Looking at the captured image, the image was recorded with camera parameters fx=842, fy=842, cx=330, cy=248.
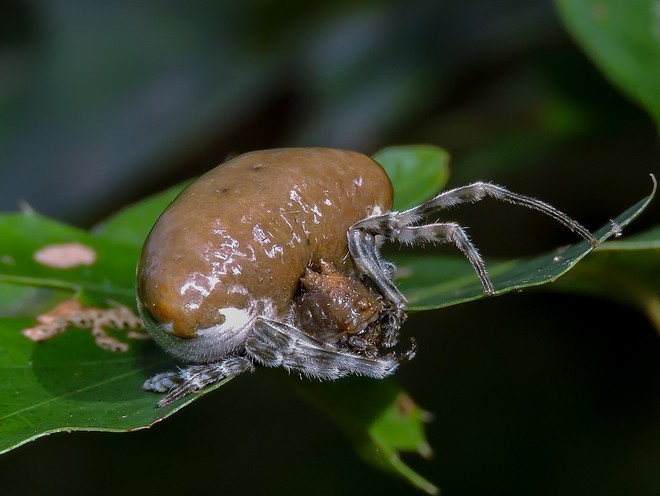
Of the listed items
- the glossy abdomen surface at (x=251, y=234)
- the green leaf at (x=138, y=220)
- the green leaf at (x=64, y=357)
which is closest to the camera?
the green leaf at (x=64, y=357)

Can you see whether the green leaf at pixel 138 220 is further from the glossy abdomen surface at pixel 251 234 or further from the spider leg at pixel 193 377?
the spider leg at pixel 193 377

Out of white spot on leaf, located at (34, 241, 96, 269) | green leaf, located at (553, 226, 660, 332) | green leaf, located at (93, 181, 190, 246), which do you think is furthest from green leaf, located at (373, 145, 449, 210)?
white spot on leaf, located at (34, 241, 96, 269)

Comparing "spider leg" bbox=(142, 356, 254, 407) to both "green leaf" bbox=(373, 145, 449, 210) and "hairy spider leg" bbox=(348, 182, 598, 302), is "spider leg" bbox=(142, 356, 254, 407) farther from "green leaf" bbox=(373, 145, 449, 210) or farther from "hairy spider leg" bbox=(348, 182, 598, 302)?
"green leaf" bbox=(373, 145, 449, 210)

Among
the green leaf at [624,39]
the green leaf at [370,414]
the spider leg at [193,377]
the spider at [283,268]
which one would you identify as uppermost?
the green leaf at [624,39]

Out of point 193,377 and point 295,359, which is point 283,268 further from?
point 193,377

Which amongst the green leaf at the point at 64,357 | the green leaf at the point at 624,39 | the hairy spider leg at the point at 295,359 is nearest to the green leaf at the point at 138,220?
the green leaf at the point at 64,357
